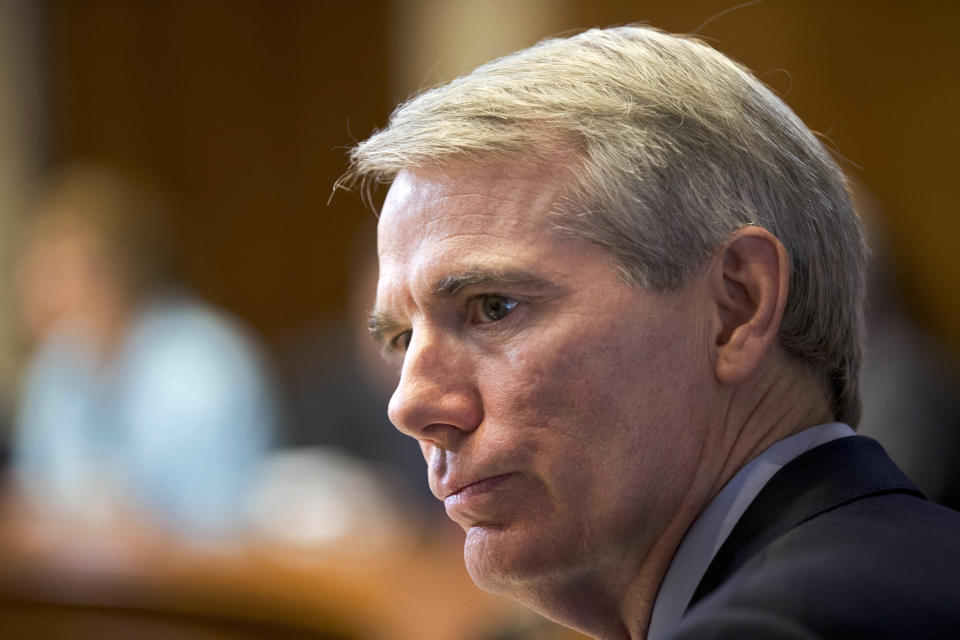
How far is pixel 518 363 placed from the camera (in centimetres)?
140

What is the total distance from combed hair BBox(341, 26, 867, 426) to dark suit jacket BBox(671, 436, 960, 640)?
22 centimetres

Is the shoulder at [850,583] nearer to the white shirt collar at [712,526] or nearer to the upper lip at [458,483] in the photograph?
the white shirt collar at [712,526]

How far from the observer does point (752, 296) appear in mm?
1436

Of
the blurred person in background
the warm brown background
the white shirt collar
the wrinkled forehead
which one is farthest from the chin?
the warm brown background

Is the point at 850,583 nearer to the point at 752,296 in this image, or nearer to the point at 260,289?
the point at 752,296

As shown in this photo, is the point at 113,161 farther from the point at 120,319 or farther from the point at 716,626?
the point at 716,626

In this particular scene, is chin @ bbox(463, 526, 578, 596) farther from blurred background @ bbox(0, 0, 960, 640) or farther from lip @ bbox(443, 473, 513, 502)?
blurred background @ bbox(0, 0, 960, 640)

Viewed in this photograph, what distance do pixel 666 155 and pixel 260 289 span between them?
7.24 meters

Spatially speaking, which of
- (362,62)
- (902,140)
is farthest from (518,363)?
(362,62)

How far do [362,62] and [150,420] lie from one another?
4.00 meters

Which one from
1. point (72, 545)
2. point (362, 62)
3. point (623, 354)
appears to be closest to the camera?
point (623, 354)

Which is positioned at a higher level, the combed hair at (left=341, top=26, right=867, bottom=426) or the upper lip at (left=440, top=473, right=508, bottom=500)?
the combed hair at (left=341, top=26, right=867, bottom=426)

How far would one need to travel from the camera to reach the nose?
4.66 ft

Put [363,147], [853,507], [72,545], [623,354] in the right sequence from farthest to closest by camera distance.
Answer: [72,545] < [363,147] < [623,354] < [853,507]
